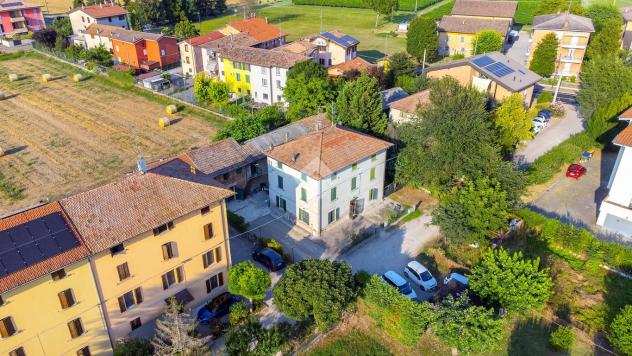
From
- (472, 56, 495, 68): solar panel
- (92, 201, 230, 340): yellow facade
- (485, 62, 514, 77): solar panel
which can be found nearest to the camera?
(92, 201, 230, 340): yellow facade

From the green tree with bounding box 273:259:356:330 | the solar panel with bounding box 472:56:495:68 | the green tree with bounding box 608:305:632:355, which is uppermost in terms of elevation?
the solar panel with bounding box 472:56:495:68

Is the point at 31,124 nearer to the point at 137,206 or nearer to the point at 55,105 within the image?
the point at 55,105

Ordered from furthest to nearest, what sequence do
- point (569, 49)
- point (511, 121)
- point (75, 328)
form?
point (569, 49), point (511, 121), point (75, 328)

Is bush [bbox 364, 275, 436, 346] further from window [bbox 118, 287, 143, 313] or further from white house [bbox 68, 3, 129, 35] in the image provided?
white house [bbox 68, 3, 129, 35]

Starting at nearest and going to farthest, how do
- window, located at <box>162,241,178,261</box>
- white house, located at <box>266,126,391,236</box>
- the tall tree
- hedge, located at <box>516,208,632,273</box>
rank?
the tall tree → window, located at <box>162,241,178,261</box> → hedge, located at <box>516,208,632,273</box> → white house, located at <box>266,126,391,236</box>

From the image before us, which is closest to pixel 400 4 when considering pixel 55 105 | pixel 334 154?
pixel 55 105

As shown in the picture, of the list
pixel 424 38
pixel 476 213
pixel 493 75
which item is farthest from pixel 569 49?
pixel 476 213

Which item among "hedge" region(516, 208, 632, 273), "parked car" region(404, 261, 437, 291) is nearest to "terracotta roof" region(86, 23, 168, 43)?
"parked car" region(404, 261, 437, 291)

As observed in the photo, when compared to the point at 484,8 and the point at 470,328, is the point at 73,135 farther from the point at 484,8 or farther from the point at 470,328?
the point at 484,8
